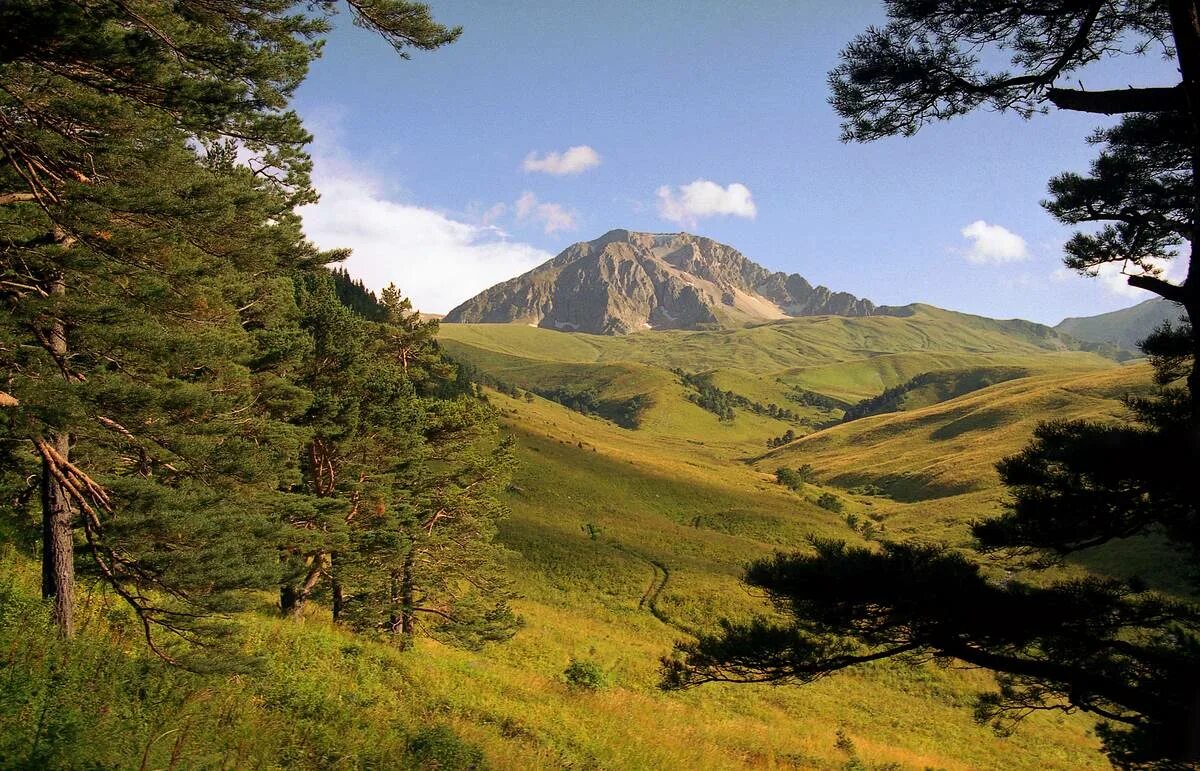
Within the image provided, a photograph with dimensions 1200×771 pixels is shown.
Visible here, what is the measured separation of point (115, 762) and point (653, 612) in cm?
4322

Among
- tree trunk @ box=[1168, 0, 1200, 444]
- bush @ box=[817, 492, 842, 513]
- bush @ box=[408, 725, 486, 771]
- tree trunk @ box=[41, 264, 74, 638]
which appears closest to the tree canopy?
tree trunk @ box=[1168, 0, 1200, 444]

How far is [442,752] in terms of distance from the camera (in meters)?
9.48

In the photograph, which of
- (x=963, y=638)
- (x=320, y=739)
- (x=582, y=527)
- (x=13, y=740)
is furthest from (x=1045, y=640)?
(x=582, y=527)

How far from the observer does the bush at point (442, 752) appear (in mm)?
9180

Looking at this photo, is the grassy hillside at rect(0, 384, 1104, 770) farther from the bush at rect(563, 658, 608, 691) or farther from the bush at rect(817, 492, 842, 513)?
the bush at rect(817, 492, 842, 513)

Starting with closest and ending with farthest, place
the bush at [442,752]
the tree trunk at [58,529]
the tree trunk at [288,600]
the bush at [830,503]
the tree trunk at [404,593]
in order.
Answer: the bush at [442,752] → the tree trunk at [58,529] → the tree trunk at [288,600] → the tree trunk at [404,593] → the bush at [830,503]

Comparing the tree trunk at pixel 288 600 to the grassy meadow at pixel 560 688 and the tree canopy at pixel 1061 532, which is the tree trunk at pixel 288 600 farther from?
the tree canopy at pixel 1061 532

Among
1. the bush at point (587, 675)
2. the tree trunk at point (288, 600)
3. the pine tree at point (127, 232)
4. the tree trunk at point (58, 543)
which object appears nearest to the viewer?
the pine tree at point (127, 232)

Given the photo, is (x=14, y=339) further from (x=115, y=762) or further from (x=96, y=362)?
(x=115, y=762)

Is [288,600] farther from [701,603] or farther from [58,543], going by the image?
[701,603]

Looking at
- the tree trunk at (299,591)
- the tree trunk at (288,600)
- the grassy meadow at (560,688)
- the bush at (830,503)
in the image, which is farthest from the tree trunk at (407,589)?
the bush at (830,503)

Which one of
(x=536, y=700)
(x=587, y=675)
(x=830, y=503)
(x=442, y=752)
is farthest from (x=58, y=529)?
(x=830, y=503)

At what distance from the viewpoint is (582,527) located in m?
67.4

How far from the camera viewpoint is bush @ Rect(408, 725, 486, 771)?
9180 millimetres
